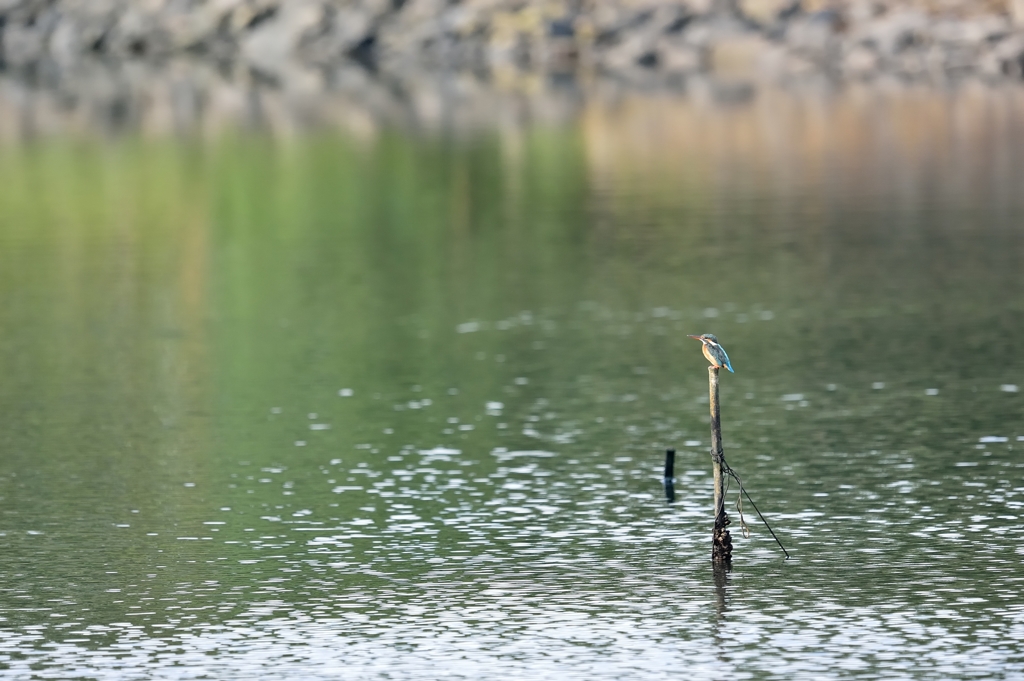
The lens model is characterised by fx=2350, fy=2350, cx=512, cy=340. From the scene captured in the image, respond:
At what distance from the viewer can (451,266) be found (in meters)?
65.6

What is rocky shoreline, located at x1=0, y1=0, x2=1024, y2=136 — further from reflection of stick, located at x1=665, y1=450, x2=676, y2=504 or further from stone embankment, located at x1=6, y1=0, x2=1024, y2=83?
reflection of stick, located at x1=665, y1=450, x2=676, y2=504

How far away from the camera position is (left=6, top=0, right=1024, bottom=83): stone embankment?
14575 centimetres

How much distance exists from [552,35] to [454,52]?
701 centimetres

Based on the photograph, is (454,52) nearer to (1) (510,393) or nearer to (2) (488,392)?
(2) (488,392)

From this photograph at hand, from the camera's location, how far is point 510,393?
45.1 meters

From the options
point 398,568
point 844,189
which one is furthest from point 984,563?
point 844,189

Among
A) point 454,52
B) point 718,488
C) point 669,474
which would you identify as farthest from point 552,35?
point 718,488

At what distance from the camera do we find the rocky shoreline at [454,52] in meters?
132

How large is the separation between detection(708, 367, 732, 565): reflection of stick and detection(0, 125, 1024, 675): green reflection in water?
1.75 ft

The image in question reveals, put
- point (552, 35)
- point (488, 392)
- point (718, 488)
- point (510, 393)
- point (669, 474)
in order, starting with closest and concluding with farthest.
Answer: point (718, 488)
point (669, 474)
point (510, 393)
point (488, 392)
point (552, 35)

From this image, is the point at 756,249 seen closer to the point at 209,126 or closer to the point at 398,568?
the point at 398,568

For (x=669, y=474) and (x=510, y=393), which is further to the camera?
(x=510, y=393)

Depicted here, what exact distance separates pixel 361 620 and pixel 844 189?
55310 millimetres

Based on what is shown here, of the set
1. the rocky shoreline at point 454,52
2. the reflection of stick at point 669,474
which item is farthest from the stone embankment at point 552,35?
the reflection of stick at point 669,474
